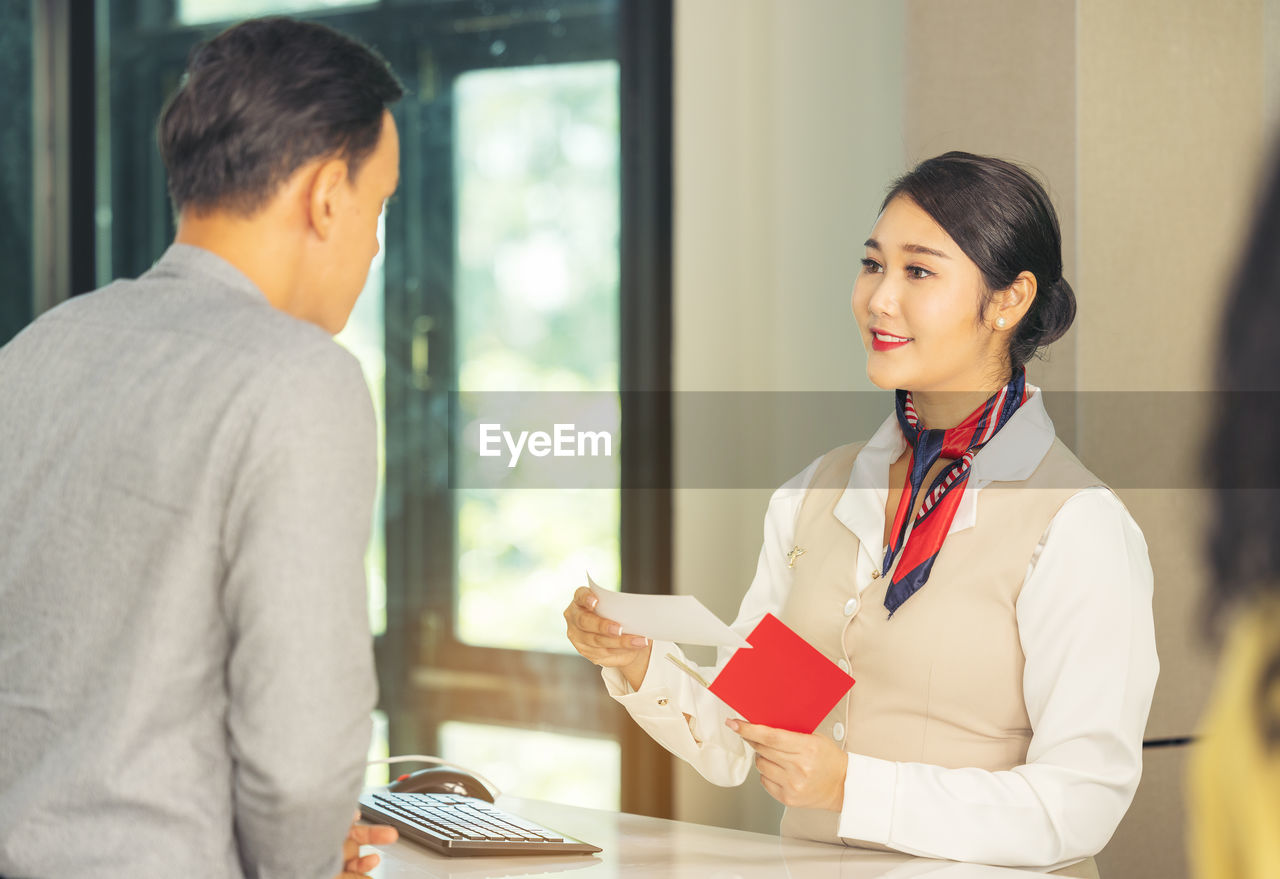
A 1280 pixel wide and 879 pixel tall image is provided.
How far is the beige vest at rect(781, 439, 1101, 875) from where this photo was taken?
1.54 metres

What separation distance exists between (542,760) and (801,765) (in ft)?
6.25

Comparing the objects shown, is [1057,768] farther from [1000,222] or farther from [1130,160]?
[1130,160]

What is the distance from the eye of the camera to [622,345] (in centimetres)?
309

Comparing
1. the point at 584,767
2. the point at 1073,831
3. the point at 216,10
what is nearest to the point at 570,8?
the point at 216,10

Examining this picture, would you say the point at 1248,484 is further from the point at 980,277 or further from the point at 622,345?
the point at 622,345

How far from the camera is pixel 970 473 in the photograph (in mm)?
1627

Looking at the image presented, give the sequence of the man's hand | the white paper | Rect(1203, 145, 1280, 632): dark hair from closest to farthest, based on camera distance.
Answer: Rect(1203, 145, 1280, 632): dark hair < the man's hand < the white paper

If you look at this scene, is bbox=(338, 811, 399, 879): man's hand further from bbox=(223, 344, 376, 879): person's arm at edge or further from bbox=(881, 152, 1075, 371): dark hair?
bbox=(881, 152, 1075, 371): dark hair

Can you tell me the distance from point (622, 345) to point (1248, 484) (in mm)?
2592

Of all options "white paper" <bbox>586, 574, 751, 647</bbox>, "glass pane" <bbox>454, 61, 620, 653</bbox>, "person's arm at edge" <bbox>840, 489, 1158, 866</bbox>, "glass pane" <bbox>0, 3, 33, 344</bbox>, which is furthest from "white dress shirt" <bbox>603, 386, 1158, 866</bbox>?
"glass pane" <bbox>0, 3, 33, 344</bbox>

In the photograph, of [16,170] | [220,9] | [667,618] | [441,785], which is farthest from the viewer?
[220,9]

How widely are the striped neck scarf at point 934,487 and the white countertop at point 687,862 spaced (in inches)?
13.8

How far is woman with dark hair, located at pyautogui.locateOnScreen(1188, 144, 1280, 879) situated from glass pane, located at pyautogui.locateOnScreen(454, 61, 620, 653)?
102 inches

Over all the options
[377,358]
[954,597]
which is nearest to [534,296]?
[377,358]
